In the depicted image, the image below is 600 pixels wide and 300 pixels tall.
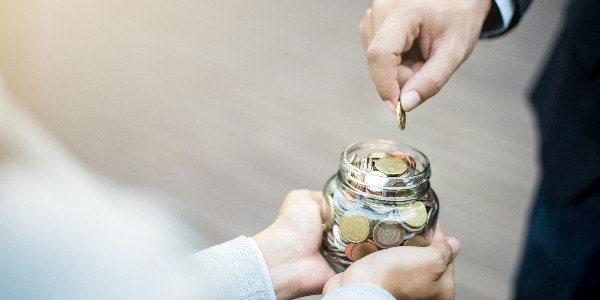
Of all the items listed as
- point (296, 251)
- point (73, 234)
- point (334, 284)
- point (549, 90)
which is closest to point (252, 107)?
point (549, 90)

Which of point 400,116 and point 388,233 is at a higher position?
point 400,116

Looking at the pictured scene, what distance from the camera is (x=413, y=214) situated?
107cm

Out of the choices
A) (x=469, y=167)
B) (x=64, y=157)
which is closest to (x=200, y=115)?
(x=469, y=167)

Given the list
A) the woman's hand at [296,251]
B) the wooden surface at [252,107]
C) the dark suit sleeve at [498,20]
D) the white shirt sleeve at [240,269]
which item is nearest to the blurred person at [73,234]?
the white shirt sleeve at [240,269]

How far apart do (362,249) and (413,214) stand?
10 cm

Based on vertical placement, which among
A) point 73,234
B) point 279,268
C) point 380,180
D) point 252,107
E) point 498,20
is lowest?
point 252,107

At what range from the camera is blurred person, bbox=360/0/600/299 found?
1.13m

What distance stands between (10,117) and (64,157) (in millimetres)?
53

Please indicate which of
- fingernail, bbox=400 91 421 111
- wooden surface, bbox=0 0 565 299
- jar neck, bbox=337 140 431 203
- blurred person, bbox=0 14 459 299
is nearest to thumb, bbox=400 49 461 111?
fingernail, bbox=400 91 421 111

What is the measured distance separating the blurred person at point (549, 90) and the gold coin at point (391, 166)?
0.09m

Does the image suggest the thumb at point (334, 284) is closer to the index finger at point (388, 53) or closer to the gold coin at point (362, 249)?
the gold coin at point (362, 249)

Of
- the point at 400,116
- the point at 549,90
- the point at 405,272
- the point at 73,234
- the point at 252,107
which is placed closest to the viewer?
the point at 73,234

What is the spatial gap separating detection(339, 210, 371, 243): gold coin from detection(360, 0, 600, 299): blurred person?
0.65 feet

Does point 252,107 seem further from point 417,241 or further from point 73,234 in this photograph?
point 73,234
